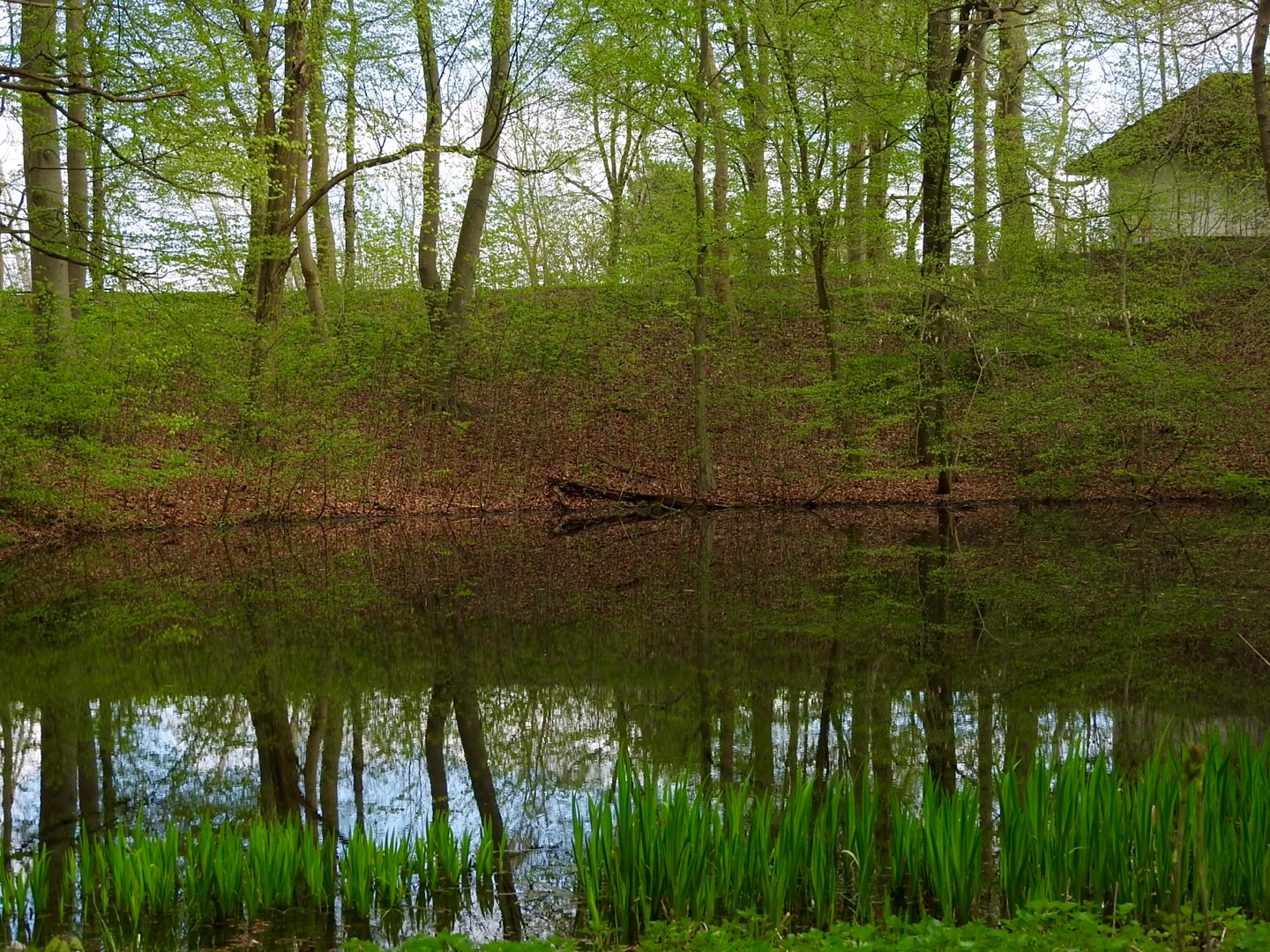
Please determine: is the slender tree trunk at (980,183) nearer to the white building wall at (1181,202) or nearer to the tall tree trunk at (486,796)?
the white building wall at (1181,202)

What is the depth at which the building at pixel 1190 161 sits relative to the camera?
1297 cm

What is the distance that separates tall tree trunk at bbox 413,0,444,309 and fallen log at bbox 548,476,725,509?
4111 mm

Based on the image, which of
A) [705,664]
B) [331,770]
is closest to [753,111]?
[705,664]

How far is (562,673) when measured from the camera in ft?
28.1

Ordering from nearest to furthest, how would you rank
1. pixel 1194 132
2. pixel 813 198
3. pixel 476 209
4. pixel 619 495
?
pixel 1194 132 → pixel 813 198 → pixel 619 495 → pixel 476 209

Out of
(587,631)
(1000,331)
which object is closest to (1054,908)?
(587,631)

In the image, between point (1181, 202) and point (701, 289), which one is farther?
A: point (1181, 202)

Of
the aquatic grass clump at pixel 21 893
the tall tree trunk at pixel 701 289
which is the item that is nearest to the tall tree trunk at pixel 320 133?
the tall tree trunk at pixel 701 289

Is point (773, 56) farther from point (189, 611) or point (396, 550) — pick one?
point (189, 611)

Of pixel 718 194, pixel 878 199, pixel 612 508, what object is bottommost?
pixel 612 508

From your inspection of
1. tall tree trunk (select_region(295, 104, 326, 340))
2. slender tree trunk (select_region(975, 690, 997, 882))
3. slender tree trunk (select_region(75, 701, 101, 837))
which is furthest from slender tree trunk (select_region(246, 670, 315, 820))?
tall tree trunk (select_region(295, 104, 326, 340))

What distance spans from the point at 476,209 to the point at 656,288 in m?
4.13

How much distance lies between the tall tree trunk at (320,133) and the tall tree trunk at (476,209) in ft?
9.10

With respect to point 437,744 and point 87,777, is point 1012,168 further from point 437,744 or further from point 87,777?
point 87,777
